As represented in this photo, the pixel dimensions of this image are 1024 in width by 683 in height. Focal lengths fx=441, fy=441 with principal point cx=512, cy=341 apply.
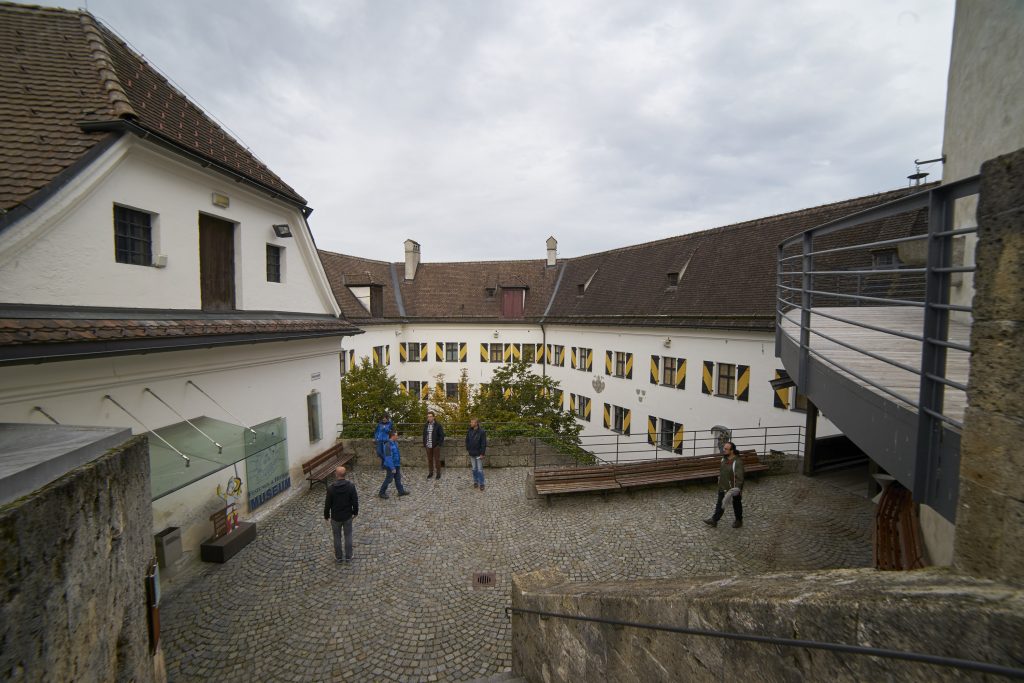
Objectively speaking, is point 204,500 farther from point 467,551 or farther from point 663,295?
point 663,295

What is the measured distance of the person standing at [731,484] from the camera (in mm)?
8070

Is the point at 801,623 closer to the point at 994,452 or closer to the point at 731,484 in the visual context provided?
the point at 994,452

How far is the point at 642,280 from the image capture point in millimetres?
22625

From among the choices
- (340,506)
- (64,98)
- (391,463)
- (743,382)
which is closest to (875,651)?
(340,506)

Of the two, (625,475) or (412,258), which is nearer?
(625,475)

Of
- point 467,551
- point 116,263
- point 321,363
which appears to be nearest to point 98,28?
point 116,263

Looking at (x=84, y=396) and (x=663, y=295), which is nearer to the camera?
(x=84, y=396)

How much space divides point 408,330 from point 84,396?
79.2 ft

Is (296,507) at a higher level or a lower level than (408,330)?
lower

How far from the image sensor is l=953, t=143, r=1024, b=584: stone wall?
1545 millimetres

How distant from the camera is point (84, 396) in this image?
235 inches

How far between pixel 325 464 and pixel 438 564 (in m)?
5.47

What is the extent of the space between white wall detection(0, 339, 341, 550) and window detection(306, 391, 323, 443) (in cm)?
16

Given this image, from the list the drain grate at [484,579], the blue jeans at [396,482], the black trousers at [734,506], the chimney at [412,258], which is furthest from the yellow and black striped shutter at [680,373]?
the chimney at [412,258]
